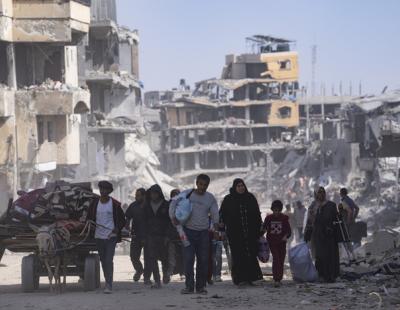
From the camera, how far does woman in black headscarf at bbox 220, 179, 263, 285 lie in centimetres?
1492

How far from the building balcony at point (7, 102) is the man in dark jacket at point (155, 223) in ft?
74.9

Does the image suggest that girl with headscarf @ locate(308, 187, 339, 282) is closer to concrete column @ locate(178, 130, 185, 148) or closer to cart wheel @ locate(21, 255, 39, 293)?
Answer: cart wheel @ locate(21, 255, 39, 293)

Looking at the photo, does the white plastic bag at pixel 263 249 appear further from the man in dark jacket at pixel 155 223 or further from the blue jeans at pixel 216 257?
the blue jeans at pixel 216 257

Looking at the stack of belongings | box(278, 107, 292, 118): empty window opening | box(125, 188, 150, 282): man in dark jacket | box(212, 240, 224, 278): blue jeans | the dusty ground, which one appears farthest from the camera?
box(278, 107, 292, 118): empty window opening

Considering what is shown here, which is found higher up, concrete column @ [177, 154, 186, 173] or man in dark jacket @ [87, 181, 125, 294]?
man in dark jacket @ [87, 181, 125, 294]

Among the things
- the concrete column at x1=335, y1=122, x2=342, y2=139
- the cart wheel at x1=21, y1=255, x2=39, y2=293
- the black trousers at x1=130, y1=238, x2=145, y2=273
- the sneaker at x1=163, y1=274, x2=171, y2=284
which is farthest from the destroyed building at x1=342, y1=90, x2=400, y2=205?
the concrete column at x1=335, y1=122, x2=342, y2=139

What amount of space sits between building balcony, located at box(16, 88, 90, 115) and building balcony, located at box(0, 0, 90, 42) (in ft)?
6.25

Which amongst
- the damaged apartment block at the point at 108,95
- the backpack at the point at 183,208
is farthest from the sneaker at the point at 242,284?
the damaged apartment block at the point at 108,95

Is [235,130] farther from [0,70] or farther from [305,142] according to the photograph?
[0,70]

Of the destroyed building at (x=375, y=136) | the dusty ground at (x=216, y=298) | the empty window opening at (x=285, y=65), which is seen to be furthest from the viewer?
the empty window opening at (x=285, y=65)

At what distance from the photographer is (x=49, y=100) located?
40.3 m

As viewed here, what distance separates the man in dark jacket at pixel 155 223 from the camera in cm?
1563

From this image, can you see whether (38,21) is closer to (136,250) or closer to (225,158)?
(136,250)

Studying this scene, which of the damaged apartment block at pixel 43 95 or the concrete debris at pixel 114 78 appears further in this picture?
the concrete debris at pixel 114 78
